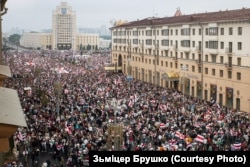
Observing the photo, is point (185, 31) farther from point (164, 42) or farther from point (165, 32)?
point (164, 42)

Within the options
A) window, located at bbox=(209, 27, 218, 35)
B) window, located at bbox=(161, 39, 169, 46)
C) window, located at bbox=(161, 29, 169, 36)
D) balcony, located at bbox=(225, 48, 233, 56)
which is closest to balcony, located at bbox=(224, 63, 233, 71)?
balcony, located at bbox=(225, 48, 233, 56)

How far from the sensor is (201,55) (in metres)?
56.6

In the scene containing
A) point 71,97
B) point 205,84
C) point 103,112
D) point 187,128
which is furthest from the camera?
point 205,84

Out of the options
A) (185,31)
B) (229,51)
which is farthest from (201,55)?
(229,51)

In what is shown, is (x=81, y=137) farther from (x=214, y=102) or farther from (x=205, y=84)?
(x=205, y=84)

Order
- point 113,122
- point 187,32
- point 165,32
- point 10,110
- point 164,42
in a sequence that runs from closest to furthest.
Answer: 1. point 10,110
2. point 113,122
3. point 187,32
4. point 165,32
5. point 164,42

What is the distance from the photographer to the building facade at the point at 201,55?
4734cm

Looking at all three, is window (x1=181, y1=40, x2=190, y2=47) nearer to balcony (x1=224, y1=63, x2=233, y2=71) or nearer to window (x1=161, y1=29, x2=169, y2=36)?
window (x1=161, y1=29, x2=169, y2=36)

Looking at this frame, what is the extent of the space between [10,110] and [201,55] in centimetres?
5372

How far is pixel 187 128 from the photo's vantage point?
1280 inches

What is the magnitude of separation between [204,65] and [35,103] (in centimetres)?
2324

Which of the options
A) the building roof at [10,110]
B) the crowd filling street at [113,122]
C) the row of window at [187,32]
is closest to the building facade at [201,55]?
the row of window at [187,32]

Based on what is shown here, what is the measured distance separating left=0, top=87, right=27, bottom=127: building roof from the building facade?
4244 cm

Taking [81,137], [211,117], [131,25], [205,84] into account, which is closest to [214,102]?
[205,84]
